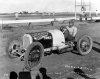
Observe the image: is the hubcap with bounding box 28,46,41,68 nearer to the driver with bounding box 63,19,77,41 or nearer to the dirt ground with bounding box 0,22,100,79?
the dirt ground with bounding box 0,22,100,79

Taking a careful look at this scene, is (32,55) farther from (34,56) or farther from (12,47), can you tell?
(12,47)

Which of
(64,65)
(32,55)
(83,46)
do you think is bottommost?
(64,65)

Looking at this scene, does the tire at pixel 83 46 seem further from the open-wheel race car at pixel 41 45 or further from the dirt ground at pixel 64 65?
the dirt ground at pixel 64 65

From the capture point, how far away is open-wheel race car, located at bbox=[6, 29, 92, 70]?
7378 mm

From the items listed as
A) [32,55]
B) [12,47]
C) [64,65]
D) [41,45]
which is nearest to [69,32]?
[64,65]

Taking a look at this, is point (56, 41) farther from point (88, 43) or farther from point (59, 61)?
point (88, 43)

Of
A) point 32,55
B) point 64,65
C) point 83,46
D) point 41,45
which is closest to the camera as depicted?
point 32,55

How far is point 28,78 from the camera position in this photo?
5098mm

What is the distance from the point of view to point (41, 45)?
7.43 metres

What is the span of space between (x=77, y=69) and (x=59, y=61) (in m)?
1.44

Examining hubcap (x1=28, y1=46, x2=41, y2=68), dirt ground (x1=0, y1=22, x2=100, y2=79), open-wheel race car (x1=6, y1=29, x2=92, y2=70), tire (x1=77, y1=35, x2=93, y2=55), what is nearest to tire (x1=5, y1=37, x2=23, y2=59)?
open-wheel race car (x1=6, y1=29, x2=92, y2=70)

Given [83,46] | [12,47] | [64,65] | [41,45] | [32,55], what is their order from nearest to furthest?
[32,55], [41,45], [64,65], [12,47], [83,46]

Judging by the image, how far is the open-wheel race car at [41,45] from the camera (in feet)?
24.2

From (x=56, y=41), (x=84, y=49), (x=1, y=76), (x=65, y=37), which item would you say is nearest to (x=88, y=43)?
(x=84, y=49)
